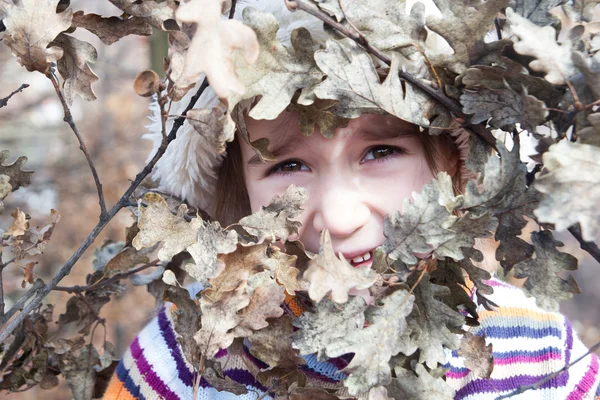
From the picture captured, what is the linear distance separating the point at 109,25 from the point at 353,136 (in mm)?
482

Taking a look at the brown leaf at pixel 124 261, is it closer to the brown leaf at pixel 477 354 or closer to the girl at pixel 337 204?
the girl at pixel 337 204

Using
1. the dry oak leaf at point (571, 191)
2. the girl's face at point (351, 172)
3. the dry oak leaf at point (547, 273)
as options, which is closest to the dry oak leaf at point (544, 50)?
the dry oak leaf at point (571, 191)

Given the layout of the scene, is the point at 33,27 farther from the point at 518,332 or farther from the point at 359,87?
the point at 518,332

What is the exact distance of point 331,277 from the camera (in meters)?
0.80

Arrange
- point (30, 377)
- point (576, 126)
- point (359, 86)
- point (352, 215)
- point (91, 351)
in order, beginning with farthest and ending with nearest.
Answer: point (91, 351)
point (30, 377)
point (352, 215)
point (359, 86)
point (576, 126)

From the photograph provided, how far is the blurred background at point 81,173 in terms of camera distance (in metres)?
4.29

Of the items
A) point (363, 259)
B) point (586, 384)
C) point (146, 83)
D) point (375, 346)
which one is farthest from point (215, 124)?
point (586, 384)

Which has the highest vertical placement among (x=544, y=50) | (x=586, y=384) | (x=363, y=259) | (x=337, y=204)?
(x=544, y=50)

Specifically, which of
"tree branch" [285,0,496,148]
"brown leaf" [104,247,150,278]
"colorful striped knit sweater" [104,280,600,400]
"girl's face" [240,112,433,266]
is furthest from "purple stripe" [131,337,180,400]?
"tree branch" [285,0,496,148]

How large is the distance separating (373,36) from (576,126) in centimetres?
30

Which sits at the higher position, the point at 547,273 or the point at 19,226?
the point at 547,273

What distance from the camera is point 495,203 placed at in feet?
2.85

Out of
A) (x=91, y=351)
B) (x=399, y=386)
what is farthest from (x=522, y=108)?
(x=91, y=351)

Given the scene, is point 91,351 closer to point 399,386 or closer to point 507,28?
point 399,386
